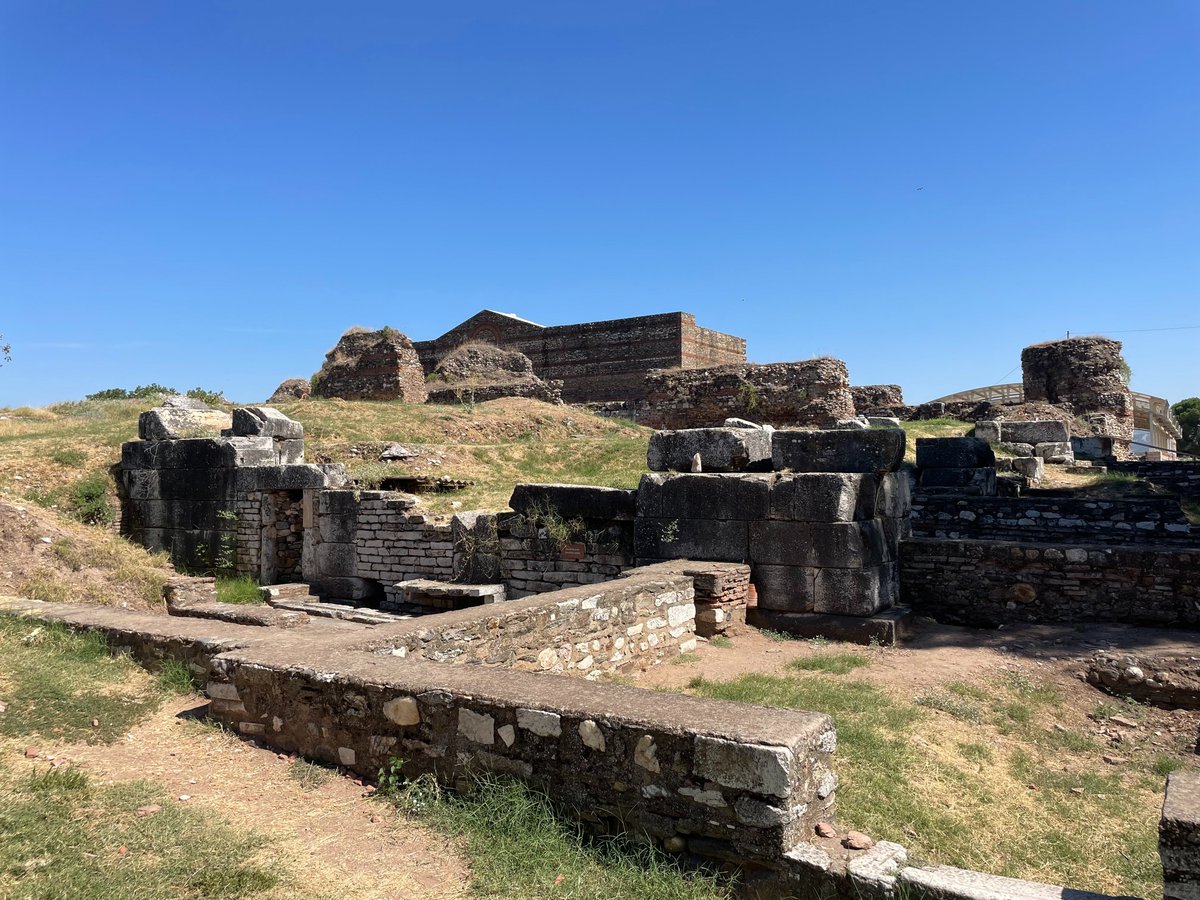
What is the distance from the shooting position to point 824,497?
780 cm

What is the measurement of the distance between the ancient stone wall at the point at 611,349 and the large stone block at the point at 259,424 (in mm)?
21718

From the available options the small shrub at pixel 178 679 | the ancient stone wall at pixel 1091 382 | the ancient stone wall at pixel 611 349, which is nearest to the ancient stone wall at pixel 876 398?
the ancient stone wall at pixel 1091 382

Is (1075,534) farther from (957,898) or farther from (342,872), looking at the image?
(342,872)

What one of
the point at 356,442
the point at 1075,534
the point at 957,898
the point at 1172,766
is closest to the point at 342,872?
the point at 957,898

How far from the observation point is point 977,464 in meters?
14.2

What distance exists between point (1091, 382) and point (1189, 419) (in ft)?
110

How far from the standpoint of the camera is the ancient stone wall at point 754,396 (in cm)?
2211

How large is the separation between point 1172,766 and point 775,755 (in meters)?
3.36

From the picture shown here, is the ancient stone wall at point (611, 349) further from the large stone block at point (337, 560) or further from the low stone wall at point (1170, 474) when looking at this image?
the large stone block at point (337, 560)

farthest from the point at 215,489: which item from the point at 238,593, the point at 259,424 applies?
the point at 238,593

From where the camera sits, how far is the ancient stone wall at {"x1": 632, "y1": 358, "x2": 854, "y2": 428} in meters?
22.1

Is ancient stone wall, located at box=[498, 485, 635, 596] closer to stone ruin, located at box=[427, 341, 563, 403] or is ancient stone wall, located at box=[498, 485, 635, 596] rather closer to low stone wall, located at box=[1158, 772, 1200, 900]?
low stone wall, located at box=[1158, 772, 1200, 900]

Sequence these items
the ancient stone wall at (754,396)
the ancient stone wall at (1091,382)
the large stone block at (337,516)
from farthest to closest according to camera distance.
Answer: the ancient stone wall at (1091,382) < the ancient stone wall at (754,396) < the large stone block at (337,516)

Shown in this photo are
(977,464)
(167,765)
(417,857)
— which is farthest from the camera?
(977,464)
